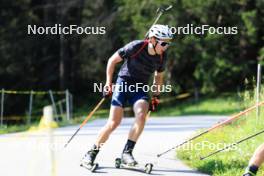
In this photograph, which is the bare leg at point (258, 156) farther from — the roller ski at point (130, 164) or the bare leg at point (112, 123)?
the bare leg at point (112, 123)

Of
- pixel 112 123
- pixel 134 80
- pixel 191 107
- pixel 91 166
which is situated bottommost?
pixel 91 166

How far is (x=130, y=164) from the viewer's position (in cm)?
834

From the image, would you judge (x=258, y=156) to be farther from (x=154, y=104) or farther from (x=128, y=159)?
(x=154, y=104)

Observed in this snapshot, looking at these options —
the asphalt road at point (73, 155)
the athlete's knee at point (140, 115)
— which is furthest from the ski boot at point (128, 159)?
the athlete's knee at point (140, 115)

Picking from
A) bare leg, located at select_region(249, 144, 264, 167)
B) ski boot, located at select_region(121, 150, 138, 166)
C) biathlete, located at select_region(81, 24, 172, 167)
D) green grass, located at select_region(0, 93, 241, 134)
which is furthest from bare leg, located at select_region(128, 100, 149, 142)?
green grass, located at select_region(0, 93, 241, 134)

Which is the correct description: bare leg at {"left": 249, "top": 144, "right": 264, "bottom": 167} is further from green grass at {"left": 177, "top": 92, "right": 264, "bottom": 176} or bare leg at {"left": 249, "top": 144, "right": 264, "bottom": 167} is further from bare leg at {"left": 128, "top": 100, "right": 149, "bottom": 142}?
bare leg at {"left": 128, "top": 100, "right": 149, "bottom": 142}

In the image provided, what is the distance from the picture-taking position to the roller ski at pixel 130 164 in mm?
8150

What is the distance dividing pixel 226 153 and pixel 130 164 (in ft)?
6.55

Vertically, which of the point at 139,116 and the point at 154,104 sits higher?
the point at 154,104

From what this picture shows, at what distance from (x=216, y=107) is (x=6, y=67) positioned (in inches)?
441

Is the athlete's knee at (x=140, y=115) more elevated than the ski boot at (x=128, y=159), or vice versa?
the athlete's knee at (x=140, y=115)

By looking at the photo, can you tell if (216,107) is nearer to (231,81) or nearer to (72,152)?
(231,81)

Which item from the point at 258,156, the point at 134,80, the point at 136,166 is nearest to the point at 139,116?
the point at 134,80

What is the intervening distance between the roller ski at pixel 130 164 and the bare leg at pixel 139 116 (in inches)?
9.4
